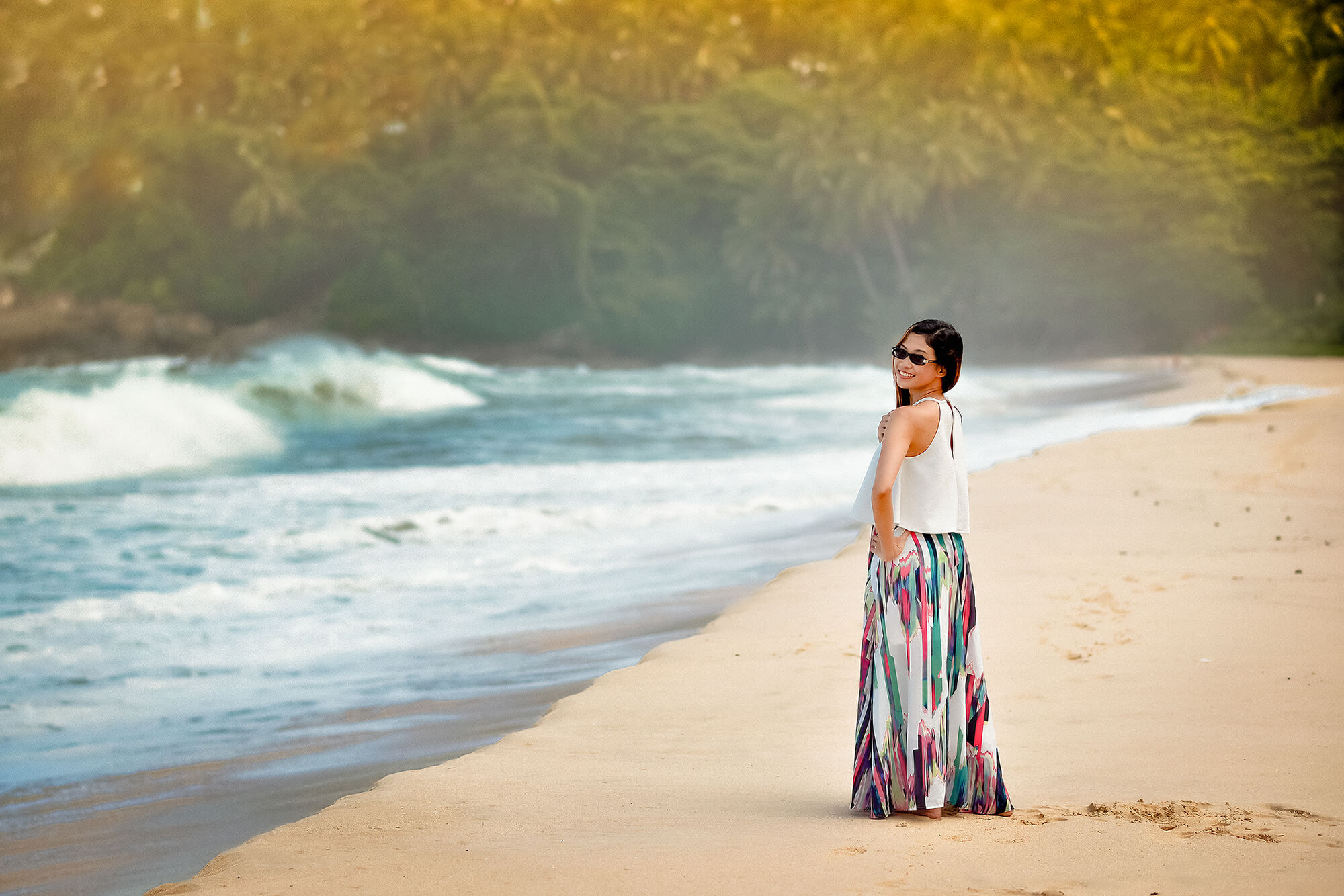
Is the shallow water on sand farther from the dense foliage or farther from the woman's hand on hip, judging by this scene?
the dense foliage

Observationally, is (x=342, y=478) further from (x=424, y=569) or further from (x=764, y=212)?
(x=764, y=212)

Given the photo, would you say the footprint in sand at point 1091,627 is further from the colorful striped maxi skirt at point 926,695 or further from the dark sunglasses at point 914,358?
the dark sunglasses at point 914,358

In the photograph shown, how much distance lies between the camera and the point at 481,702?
450 cm

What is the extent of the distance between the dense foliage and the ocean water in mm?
26097

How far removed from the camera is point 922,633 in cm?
279

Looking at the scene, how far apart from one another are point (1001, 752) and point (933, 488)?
93 centimetres

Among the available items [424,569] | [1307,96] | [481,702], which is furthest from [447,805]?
[1307,96]

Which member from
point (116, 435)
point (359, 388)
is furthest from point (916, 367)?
point (359, 388)

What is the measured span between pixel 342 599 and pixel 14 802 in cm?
266

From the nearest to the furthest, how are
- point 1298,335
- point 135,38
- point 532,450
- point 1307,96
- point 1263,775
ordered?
point 1263,775, point 532,450, point 1298,335, point 1307,96, point 135,38

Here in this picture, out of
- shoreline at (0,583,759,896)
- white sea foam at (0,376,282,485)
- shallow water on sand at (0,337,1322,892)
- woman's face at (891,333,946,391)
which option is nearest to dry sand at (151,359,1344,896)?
shoreline at (0,583,759,896)

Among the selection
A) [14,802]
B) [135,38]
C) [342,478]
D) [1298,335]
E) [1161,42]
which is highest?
[135,38]

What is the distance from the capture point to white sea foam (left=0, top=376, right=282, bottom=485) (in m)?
14.8

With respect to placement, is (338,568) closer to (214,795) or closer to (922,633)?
(214,795)
